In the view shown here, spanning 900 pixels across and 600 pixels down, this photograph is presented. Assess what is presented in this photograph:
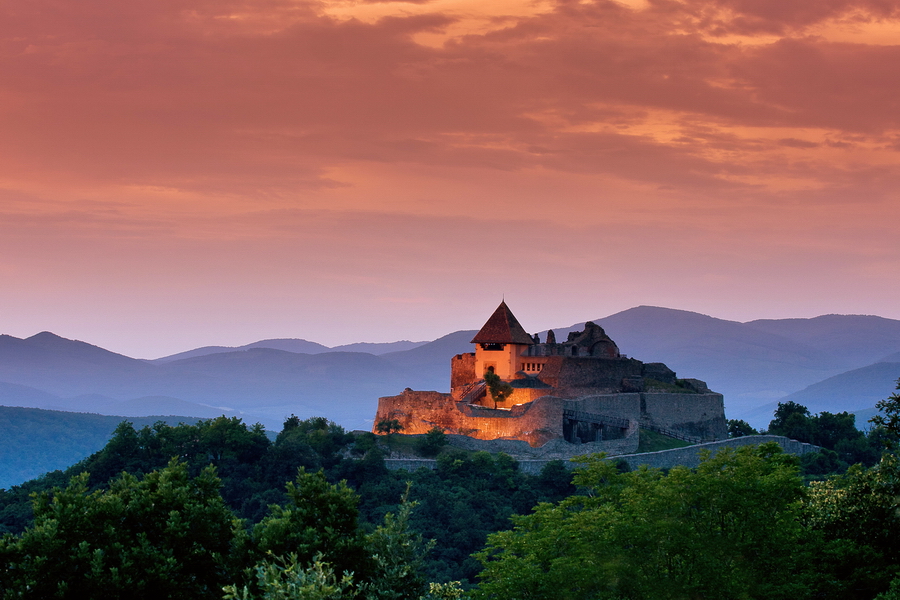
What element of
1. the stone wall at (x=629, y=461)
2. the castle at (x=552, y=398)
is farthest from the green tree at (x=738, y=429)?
the stone wall at (x=629, y=461)

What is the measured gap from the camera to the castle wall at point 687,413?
238 ft

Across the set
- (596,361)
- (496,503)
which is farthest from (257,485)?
(596,361)

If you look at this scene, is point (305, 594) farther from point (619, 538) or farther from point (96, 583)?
point (619, 538)

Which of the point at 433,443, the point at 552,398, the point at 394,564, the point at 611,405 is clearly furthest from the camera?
the point at 611,405

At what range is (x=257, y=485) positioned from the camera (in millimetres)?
63031

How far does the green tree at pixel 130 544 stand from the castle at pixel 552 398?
129 feet

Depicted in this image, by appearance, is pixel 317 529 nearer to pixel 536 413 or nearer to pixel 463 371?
pixel 536 413

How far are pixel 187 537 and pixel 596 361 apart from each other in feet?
160

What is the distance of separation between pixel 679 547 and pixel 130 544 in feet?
49.1

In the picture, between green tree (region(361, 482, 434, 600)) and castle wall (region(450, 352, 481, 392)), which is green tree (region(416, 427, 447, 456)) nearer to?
castle wall (region(450, 352, 481, 392))

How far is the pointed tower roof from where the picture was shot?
72.8 m

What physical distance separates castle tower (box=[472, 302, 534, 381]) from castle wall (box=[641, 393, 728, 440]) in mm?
9391

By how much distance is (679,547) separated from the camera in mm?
28812

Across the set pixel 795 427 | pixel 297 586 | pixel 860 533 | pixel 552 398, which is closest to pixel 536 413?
Result: pixel 552 398
